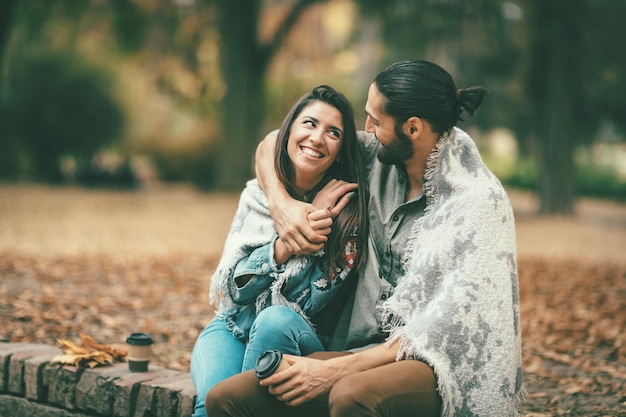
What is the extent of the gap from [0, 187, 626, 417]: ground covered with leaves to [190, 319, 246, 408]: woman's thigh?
1354mm

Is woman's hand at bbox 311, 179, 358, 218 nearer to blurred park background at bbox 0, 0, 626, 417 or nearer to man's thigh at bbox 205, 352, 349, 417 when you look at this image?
man's thigh at bbox 205, 352, 349, 417

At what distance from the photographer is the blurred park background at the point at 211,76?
17.7 m

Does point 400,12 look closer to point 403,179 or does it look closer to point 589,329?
point 589,329

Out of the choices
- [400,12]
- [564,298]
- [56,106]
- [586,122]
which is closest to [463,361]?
[564,298]

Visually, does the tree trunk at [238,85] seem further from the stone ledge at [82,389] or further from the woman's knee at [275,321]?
the woman's knee at [275,321]

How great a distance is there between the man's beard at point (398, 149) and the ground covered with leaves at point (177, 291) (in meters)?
1.61

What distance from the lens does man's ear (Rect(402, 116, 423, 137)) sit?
2928 mm

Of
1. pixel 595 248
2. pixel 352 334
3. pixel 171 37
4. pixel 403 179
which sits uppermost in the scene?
pixel 171 37

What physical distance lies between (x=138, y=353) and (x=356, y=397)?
1437mm

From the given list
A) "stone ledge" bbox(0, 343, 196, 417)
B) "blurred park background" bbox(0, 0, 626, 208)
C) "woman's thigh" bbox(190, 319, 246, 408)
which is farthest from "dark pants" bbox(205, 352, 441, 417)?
"blurred park background" bbox(0, 0, 626, 208)

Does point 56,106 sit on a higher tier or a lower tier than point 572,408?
higher

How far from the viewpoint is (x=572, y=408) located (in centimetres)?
391

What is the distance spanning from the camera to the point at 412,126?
295 centimetres

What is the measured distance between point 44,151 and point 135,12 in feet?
16.3
